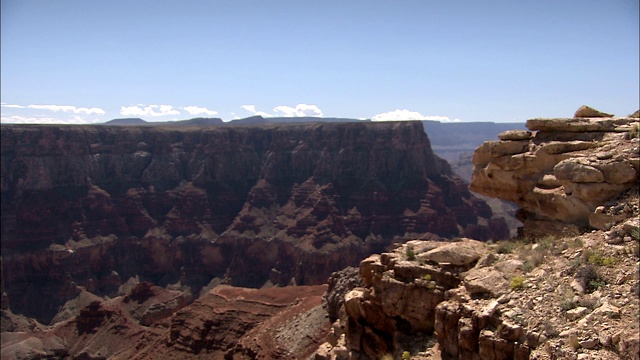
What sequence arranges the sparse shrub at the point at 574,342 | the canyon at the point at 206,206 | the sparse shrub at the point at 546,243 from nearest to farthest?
the sparse shrub at the point at 574,342, the sparse shrub at the point at 546,243, the canyon at the point at 206,206

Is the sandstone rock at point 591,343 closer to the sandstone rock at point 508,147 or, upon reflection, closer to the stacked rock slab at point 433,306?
the stacked rock slab at point 433,306

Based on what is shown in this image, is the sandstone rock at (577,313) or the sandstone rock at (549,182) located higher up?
the sandstone rock at (549,182)

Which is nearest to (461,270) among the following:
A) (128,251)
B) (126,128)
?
(128,251)

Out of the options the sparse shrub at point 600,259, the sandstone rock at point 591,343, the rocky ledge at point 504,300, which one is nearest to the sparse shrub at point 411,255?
the rocky ledge at point 504,300

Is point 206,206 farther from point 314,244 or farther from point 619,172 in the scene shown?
point 619,172

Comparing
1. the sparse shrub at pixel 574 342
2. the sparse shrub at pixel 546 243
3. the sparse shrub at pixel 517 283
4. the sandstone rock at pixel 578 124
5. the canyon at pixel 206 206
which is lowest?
the canyon at pixel 206 206

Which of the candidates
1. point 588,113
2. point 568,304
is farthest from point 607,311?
point 588,113

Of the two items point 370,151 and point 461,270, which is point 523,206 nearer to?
point 461,270
